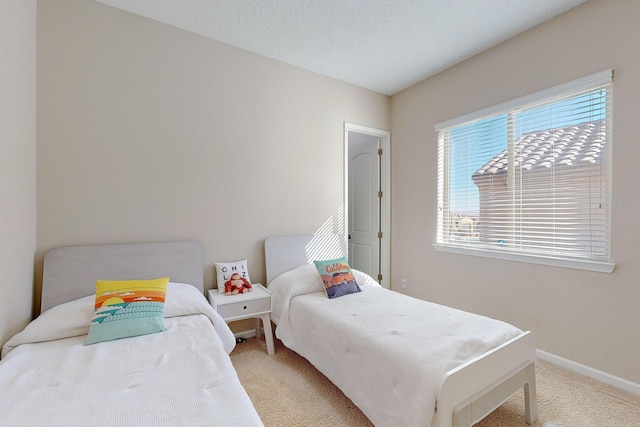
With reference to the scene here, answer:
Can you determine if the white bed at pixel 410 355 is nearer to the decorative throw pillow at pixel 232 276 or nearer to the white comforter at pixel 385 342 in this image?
the white comforter at pixel 385 342

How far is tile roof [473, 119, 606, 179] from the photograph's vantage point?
2072 mm

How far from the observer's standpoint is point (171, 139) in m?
2.36

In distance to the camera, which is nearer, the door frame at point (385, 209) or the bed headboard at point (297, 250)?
the bed headboard at point (297, 250)

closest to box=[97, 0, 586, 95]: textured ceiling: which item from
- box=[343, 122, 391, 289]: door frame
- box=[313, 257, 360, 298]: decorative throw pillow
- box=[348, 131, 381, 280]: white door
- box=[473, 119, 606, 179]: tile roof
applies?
box=[473, 119, 606, 179]: tile roof

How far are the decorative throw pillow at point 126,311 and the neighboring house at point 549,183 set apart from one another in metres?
2.88

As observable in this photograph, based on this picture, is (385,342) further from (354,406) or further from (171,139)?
(171,139)

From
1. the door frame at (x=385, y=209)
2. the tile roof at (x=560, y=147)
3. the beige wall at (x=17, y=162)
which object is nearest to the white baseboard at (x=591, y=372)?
the tile roof at (x=560, y=147)

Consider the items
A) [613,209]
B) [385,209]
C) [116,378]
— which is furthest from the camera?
[385,209]

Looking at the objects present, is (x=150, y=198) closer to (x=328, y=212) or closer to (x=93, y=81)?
(x=93, y=81)

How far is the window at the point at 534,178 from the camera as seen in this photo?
2.07m

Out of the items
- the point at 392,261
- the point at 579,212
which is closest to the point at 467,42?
the point at 579,212

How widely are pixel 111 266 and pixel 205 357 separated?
121 cm

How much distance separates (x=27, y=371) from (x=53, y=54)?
6.71 feet

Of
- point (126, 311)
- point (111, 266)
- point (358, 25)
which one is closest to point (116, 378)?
point (126, 311)
